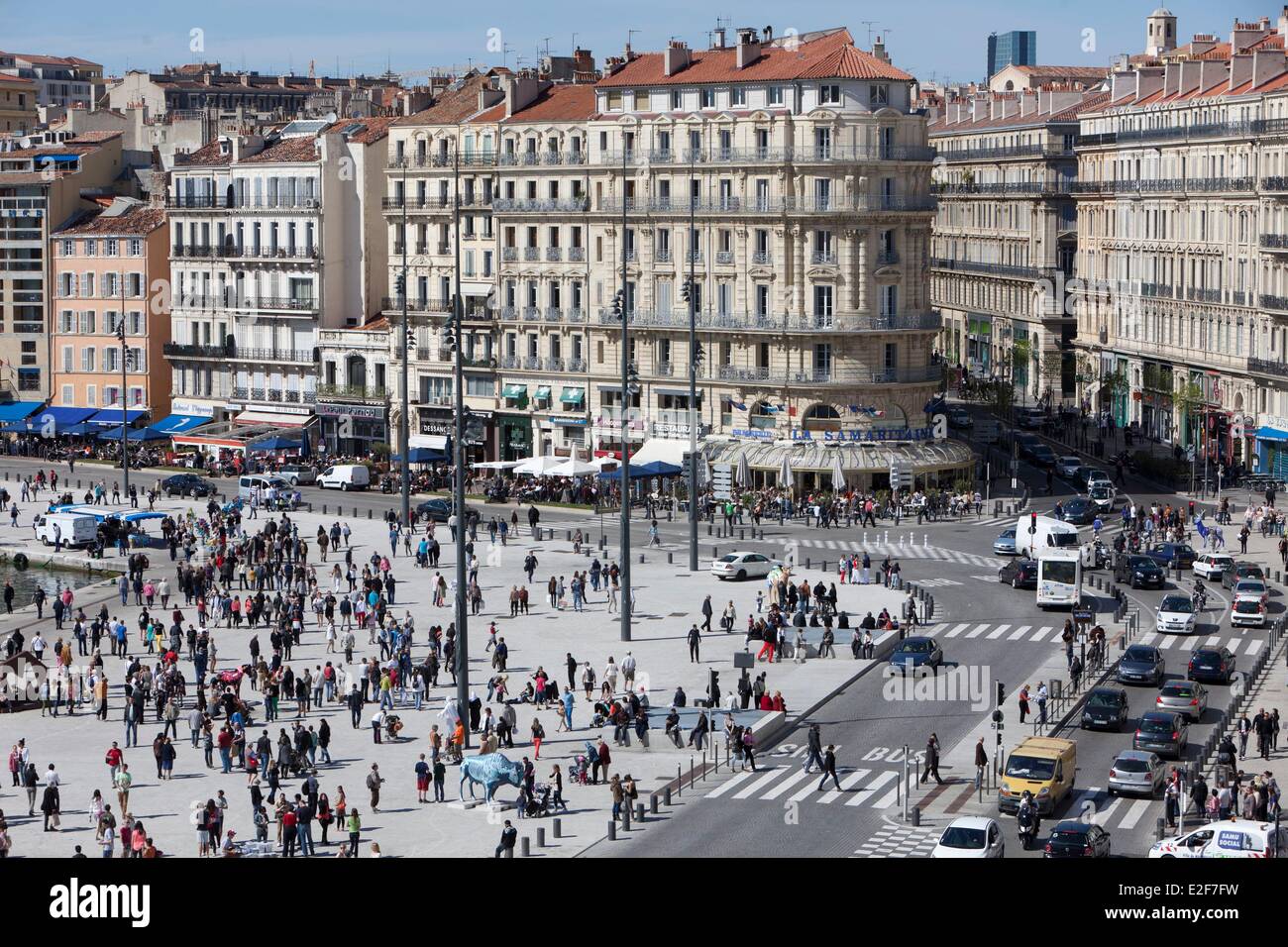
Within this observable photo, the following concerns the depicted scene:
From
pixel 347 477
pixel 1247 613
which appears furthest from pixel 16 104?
pixel 1247 613

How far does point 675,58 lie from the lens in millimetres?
101625

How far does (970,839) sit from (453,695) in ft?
73.4

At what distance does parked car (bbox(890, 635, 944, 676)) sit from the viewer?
56.8 meters

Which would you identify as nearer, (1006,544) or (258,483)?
(1006,544)

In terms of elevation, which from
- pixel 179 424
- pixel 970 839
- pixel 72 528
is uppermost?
pixel 179 424

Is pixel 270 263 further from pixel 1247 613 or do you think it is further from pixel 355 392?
pixel 1247 613

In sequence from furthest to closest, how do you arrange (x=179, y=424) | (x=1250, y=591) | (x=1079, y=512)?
(x=179, y=424) < (x=1079, y=512) < (x=1250, y=591)

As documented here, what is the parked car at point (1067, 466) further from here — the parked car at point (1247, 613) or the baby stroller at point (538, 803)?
the baby stroller at point (538, 803)

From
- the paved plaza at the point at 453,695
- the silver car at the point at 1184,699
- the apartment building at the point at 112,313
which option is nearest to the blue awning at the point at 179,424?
the apartment building at the point at 112,313

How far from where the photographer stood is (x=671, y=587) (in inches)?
2822

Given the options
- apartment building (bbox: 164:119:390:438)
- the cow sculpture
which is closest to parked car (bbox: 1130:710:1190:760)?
the cow sculpture

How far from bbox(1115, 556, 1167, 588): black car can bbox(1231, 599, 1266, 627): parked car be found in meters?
7.27
